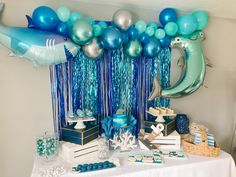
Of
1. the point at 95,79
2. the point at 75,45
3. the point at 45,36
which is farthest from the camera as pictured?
the point at 95,79

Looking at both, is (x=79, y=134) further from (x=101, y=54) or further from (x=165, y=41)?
(x=165, y=41)

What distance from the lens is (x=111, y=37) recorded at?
139 centimetres

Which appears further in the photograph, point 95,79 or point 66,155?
point 95,79

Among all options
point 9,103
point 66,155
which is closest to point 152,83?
point 66,155

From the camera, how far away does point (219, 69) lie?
212cm

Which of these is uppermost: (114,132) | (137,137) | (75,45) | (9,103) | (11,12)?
(11,12)

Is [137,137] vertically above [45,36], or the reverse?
[45,36]

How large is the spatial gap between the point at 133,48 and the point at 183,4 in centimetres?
62

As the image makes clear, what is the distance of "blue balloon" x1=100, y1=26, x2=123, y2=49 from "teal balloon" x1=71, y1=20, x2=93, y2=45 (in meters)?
0.10

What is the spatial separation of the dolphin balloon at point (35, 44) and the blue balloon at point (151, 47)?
1.94 ft

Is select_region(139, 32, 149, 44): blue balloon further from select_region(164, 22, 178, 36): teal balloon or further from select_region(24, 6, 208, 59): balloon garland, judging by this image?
select_region(164, 22, 178, 36): teal balloon

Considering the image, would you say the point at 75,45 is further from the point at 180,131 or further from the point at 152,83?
the point at 180,131

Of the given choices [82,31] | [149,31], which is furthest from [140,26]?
[82,31]

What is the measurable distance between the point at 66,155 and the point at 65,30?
831 mm
